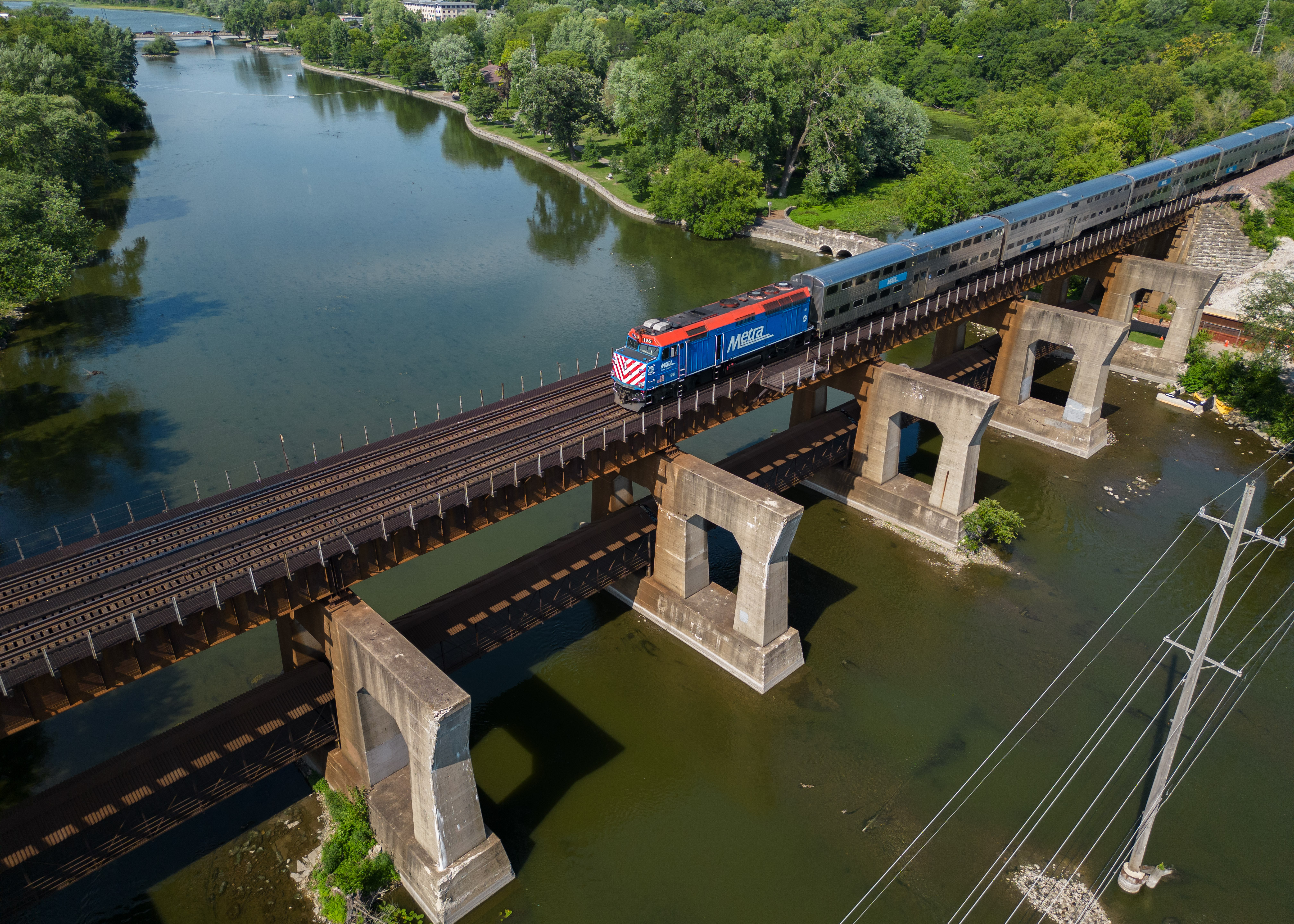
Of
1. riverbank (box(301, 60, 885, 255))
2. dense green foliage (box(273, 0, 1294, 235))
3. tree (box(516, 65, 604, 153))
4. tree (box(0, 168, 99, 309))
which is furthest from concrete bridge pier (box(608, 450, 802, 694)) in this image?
tree (box(516, 65, 604, 153))

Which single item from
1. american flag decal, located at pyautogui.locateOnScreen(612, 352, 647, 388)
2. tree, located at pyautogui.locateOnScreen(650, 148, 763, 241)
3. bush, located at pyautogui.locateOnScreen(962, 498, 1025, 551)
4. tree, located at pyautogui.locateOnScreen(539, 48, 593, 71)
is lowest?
bush, located at pyautogui.locateOnScreen(962, 498, 1025, 551)

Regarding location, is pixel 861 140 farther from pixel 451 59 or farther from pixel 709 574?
pixel 451 59

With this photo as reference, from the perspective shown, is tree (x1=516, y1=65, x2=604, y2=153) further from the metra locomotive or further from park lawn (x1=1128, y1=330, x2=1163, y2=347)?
park lawn (x1=1128, y1=330, x2=1163, y2=347)

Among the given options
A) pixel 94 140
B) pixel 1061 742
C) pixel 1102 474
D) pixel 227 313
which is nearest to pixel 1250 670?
pixel 1061 742

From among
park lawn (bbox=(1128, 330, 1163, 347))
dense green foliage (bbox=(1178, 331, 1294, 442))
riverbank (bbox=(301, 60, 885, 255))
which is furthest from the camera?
riverbank (bbox=(301, 60, 885, 255))

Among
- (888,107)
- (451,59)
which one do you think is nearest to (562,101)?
(888,107)

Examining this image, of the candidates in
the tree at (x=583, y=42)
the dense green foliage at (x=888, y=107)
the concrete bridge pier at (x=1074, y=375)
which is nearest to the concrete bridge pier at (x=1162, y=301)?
A: the concrete bridge pier at (x=1074, y=375)
